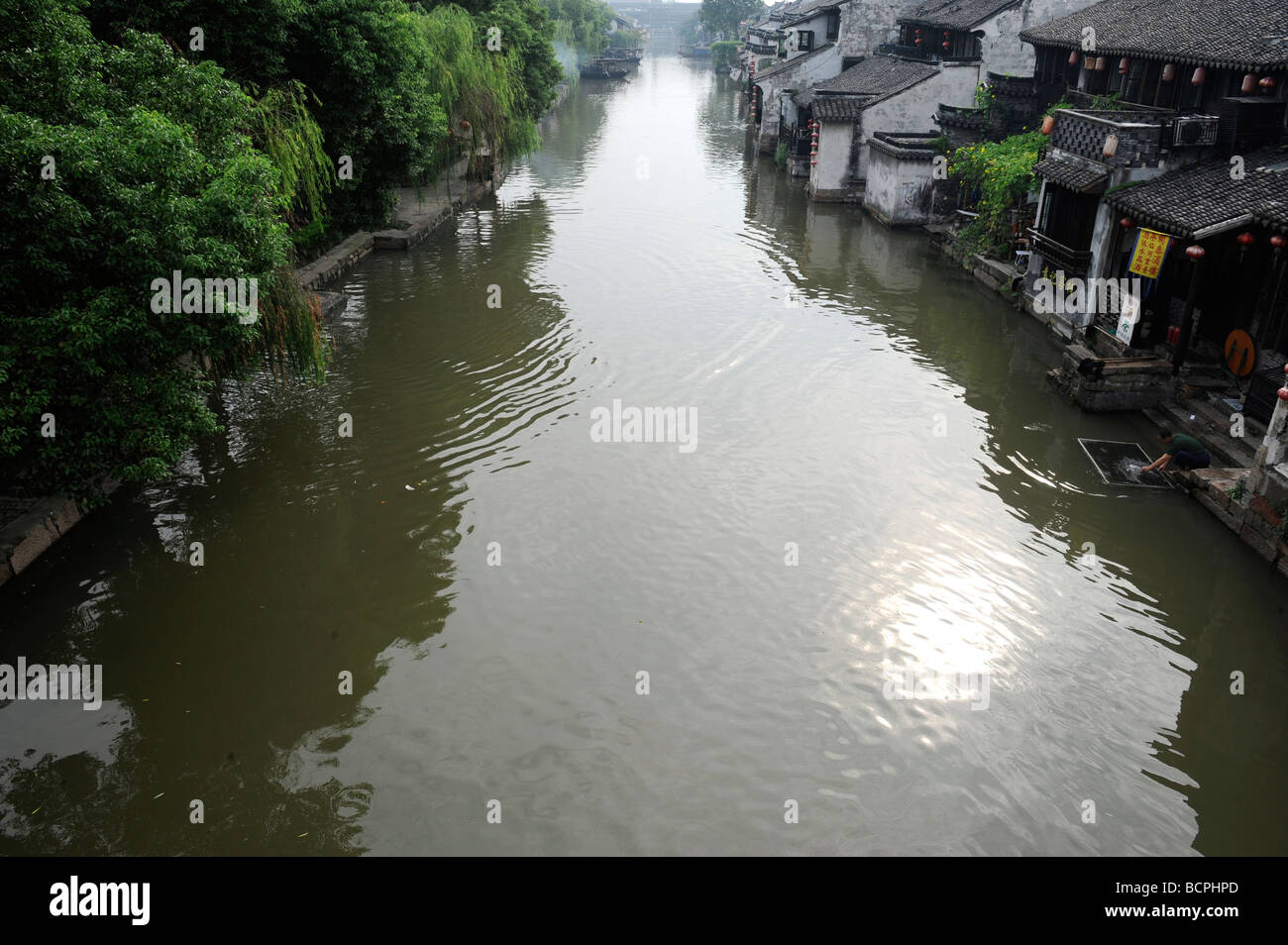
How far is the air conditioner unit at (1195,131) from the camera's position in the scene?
16.5m

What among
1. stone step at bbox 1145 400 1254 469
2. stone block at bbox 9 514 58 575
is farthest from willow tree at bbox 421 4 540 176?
stone step at bbox 1145 400 1254 469

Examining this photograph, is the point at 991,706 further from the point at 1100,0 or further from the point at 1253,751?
the point at 1100,0

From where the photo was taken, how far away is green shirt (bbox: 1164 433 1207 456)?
1348 centimetres

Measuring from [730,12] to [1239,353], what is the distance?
99408mm

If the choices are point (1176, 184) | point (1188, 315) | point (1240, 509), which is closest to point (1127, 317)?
Answer: point (1188, 315)

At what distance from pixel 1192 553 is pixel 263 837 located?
11.9 meters

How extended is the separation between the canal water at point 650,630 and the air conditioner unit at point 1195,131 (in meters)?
5.23

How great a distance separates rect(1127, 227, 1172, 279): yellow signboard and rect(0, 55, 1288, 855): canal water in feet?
8.89

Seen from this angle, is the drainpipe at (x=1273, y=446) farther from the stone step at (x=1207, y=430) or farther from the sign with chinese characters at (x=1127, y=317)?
the sign with chinese characters at (x=1127, y=317)

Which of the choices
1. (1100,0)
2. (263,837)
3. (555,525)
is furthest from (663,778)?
(1100,0)

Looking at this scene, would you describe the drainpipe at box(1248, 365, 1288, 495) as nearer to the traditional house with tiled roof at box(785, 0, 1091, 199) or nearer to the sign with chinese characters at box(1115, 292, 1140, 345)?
the sign with chinese characters at box(1115, 292, 1140, 345)

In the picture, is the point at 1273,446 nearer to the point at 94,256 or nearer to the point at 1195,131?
the point at 1195,131
